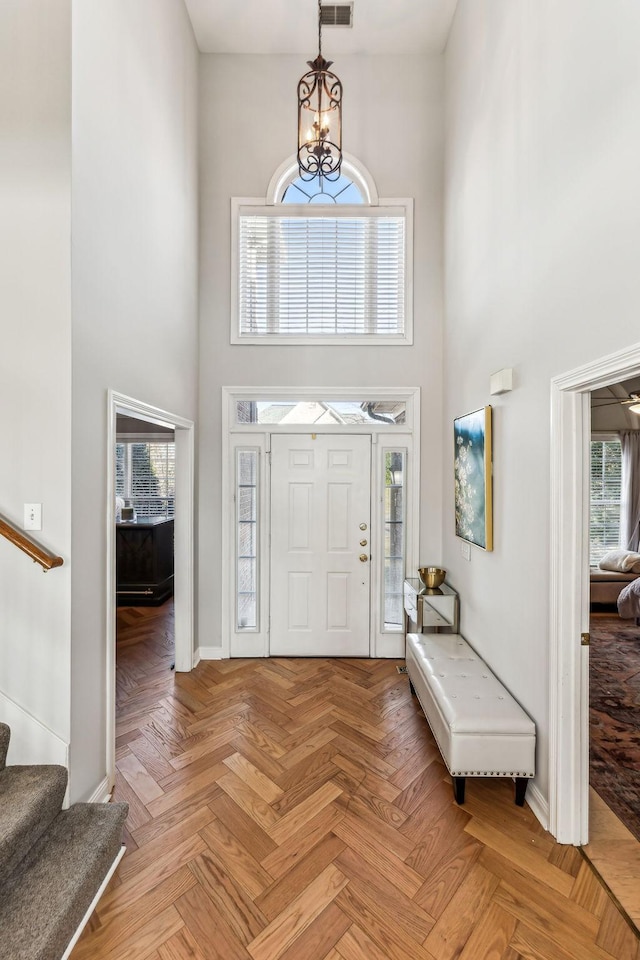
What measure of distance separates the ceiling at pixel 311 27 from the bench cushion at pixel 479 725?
4.99 metres

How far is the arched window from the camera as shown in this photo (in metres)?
3.81

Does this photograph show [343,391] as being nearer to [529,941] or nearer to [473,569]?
[473,569]

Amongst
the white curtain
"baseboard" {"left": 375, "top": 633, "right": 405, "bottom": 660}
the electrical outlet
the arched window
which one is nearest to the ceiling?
the arched window

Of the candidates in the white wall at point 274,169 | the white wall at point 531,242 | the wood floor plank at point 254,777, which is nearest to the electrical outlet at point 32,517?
the wood floor plank at point 254,777

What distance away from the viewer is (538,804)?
2.06 meters

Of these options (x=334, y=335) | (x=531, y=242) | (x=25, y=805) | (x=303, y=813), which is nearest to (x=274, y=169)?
(x=334, y=335)

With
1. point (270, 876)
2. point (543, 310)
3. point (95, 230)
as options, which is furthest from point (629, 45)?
point (270, 876)

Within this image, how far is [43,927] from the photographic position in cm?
139

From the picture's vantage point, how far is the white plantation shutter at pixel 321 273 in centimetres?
381

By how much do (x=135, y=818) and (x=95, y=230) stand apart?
2827mm

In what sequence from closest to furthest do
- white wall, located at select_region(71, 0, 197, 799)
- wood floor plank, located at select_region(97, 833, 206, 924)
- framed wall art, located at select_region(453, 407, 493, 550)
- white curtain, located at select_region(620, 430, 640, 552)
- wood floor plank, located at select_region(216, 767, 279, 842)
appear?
wood floor plank, located at select_region(97, 833, 206, 924)
white wall, located at select_region(71, 0, 197, 799)
wood floor plank, located at select_region(216, 767, 279, 842)
framed wall art, located at select_region(453, 407, 493, 550)
white curtain, located at select_region(620, 430, 640, 552)

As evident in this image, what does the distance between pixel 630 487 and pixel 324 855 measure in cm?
583

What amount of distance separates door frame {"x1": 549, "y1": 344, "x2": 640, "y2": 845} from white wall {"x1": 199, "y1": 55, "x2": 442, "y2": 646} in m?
1.87

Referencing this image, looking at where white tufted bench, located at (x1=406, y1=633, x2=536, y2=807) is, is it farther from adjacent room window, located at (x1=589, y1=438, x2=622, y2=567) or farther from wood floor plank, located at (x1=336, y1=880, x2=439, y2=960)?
adjacent room window, located at (x1=589, y1=438, x2=622, y2=567)
